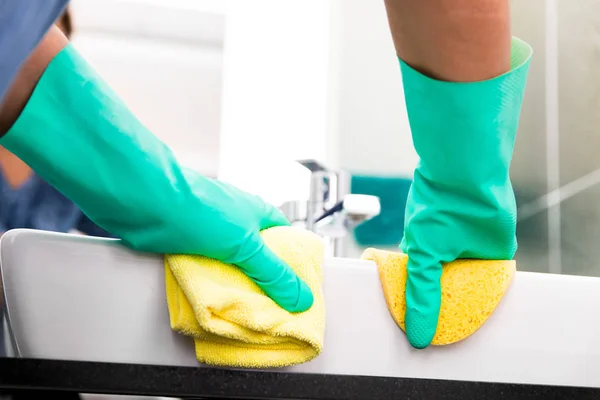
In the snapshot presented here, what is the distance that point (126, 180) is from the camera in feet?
1.50

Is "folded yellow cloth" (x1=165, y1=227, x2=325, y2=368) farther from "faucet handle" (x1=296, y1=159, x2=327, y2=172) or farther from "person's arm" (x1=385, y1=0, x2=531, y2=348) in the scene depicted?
"faucet handle" (x1=296, y1=159, x2=327, y2=172)

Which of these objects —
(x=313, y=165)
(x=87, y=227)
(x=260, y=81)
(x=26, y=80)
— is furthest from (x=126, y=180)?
(x=260, y=81)

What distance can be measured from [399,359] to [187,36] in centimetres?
138

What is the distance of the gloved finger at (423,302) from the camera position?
555mm

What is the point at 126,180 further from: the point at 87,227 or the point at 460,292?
the point at 87,227

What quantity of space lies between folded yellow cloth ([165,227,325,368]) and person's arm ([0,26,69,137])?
16cm

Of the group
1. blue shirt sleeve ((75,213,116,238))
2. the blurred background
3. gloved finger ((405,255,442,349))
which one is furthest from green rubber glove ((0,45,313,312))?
the blurred background

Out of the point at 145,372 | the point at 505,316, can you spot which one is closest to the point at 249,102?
the point at 505,316

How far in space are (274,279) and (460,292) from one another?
0.60ft

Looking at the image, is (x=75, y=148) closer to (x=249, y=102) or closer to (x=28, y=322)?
(x=28, y=322)

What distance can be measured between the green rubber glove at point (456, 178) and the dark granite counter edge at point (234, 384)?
0.15 m

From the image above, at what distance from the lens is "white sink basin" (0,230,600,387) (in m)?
0.48

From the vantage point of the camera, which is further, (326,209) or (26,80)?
(326,209)

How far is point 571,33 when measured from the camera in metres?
1.30
